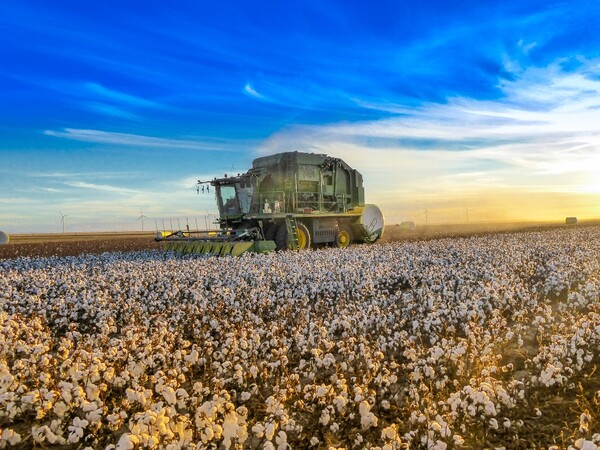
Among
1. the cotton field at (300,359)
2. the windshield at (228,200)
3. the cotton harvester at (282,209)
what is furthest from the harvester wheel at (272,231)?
the cotton field at (300,359)

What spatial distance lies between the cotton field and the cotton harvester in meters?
7.82

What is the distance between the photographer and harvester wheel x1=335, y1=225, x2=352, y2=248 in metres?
27.9

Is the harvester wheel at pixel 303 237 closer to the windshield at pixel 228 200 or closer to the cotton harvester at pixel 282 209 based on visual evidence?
the cotton harvester at pixel 282 209

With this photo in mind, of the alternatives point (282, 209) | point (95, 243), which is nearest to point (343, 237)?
point (282, 209)

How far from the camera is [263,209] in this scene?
24891 millimetres

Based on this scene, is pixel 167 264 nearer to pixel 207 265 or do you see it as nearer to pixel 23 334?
pixel 207 265

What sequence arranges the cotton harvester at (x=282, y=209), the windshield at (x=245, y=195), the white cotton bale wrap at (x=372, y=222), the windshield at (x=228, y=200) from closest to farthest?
the cotton harvester at (x=282, y=209)
the windshield at (x=245, y=195)
the windshield at (x=228, y=200)
the white cotton bale wrap at (x=372, y=222)

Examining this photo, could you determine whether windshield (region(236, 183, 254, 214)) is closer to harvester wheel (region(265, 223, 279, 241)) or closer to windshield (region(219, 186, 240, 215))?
windshield (region(219, 186, 240, 215))

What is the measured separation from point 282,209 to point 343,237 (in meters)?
5.40

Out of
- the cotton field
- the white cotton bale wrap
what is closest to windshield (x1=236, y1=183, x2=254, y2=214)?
the white cotton bale wrap

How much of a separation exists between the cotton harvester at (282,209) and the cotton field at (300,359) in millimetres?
7818

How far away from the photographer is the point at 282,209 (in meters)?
24.8

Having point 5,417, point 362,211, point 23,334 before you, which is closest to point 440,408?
point 5,417

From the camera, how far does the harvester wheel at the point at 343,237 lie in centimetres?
2793
